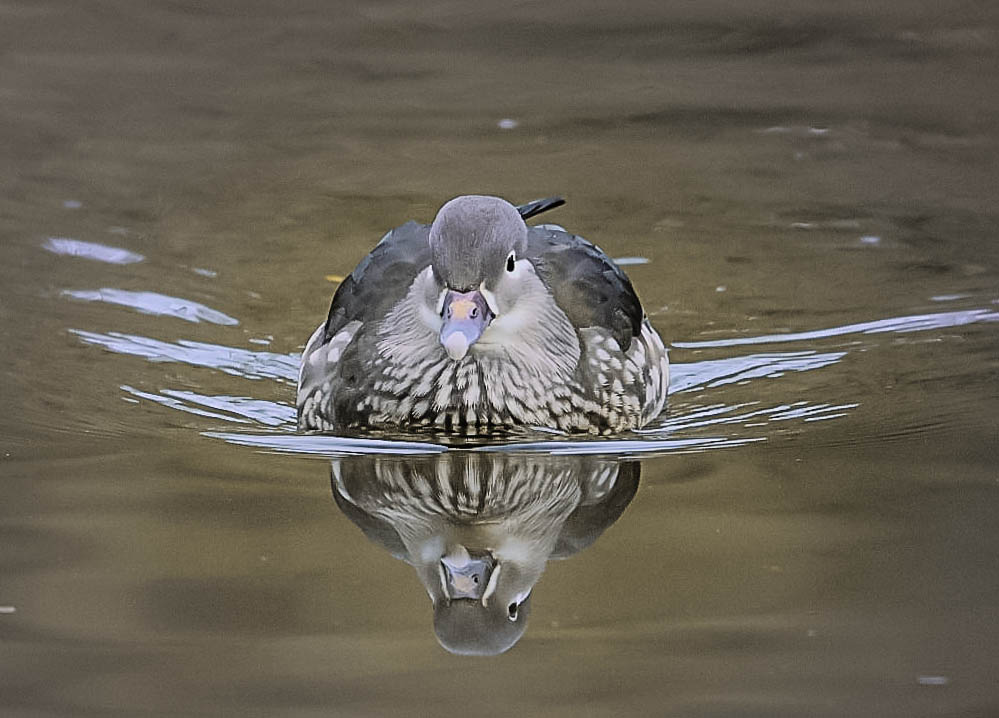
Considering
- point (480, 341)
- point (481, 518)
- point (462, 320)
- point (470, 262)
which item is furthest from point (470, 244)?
point (481, 518)

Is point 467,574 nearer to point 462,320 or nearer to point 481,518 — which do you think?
point 481,518

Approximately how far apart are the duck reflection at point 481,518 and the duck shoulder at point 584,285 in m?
0.60

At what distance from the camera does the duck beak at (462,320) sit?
5.05 metres

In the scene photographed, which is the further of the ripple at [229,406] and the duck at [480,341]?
the ripple at [229,406]

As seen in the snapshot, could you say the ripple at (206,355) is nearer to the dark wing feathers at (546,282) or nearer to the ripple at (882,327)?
the dark wing feathers at (546,282)

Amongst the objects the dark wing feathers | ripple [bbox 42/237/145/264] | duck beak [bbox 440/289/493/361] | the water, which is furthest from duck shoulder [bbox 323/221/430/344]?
ripple [bbox 42/237/145/264]

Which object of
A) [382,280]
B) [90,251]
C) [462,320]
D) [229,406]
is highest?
[462,320]

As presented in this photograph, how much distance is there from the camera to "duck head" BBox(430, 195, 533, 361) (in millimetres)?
5176

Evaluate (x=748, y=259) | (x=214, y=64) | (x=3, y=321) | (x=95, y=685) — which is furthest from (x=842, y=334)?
(x=214, y=64)

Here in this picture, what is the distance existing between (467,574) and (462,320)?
0.89 m

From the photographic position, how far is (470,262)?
17.0 ft

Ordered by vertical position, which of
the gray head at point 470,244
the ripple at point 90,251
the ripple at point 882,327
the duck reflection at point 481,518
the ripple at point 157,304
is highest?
the gray head at point 470,244

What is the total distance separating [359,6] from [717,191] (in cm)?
345

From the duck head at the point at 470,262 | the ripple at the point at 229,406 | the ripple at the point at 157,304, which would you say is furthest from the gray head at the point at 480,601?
the ripple at the point at 157,304
